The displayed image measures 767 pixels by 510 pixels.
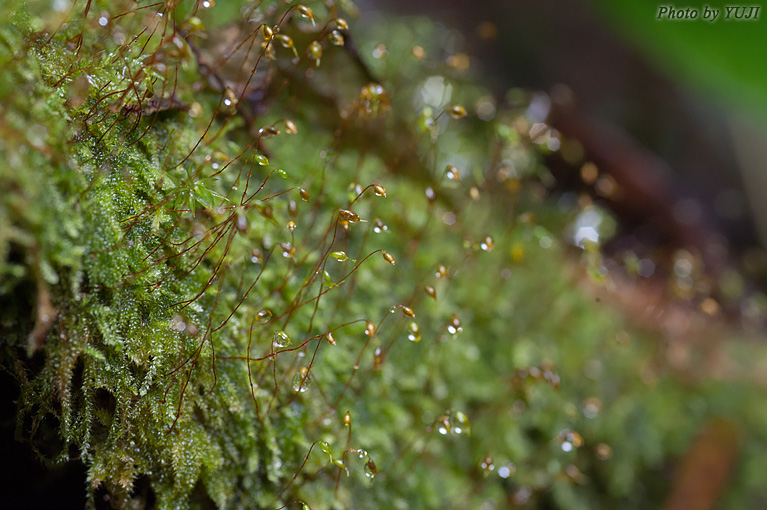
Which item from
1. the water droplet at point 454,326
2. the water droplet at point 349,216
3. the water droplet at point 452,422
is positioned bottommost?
the water droplet at point 452,422

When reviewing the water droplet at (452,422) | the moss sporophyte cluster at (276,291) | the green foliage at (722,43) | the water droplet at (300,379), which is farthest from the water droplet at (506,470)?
the green foliage at (722,43)

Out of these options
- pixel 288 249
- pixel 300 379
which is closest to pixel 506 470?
pixel 300 379

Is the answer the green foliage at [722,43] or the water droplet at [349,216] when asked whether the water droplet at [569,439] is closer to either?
the water droplet at [349,216]

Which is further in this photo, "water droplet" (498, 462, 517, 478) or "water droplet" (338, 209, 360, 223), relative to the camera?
"water droplet" (498, 462, 517, 478)

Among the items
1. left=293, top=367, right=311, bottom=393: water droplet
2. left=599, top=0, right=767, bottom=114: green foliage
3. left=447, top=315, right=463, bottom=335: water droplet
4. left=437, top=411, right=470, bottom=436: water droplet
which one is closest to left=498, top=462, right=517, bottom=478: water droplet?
left=437, top=411, right=470, bottom=436: water droplet

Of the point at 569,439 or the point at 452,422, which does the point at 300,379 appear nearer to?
the point at 452,422

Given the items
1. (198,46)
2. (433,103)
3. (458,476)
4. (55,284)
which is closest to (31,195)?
(55,284)

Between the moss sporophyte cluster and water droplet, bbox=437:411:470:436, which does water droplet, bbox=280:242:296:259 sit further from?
water droplet, bbox=437:411:470:436

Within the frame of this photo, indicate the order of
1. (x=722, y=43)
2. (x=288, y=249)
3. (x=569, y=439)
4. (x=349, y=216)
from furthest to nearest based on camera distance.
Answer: (x=722, y=43)
(x=569, y=439)
(x=288, y=249)
(x=349, y=216)
